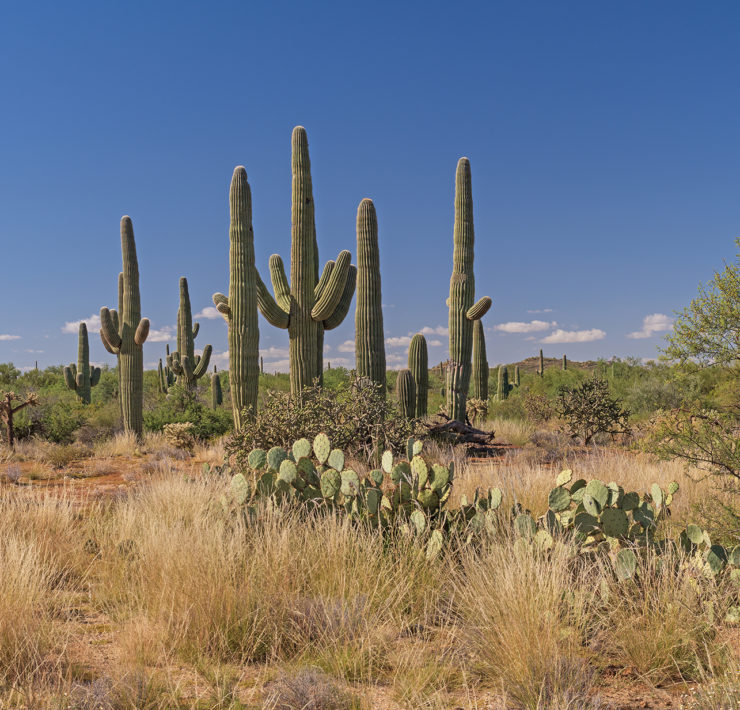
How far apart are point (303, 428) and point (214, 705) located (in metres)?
7.32

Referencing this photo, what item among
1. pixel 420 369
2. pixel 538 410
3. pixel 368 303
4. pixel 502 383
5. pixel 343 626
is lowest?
pixel 343 626

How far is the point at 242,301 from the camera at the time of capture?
14.0 meters

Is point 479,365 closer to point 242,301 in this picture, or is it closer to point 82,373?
point 242,301

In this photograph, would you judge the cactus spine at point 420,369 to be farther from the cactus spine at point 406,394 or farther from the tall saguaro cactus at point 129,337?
the tall saguaro cactus at point 129,337

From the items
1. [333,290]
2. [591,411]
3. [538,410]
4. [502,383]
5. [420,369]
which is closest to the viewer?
[333,290]

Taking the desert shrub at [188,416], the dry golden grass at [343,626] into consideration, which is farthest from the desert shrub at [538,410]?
the dry golden grass at [343,626]

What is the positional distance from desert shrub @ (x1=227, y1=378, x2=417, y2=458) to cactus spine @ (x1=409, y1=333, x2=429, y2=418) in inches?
145

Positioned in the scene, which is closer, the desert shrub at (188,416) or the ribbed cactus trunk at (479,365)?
the desert shrub at (188,416)

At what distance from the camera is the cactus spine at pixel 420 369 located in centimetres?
1541

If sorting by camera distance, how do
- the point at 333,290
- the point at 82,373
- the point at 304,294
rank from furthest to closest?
the point at 82,373 < the point at 304,294 < the point at 333,290

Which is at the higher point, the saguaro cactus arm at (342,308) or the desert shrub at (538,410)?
the saguaro cactus arm at (342,308)

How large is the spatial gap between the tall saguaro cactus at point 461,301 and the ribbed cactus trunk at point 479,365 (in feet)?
20.4

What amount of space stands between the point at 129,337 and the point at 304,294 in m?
7.34

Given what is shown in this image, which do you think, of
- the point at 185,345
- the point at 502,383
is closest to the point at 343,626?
the point at 185,345
